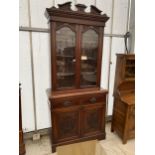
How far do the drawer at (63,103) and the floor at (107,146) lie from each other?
755mm

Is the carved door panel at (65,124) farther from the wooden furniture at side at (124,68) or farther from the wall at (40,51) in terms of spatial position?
the wooden furniture at side at (124,68)

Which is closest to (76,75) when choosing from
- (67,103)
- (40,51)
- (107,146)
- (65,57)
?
(65,57)

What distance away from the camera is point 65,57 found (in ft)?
7.14

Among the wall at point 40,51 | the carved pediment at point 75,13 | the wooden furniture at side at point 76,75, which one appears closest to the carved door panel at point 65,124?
the wooden furniture at side at point 76,75

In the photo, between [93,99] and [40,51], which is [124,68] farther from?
[40,51]

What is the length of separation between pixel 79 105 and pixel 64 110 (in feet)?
0.78

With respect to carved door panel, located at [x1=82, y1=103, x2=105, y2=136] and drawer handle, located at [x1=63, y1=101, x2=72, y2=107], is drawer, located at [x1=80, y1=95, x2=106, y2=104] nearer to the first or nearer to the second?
carved door panel, located at [x1=82, y1=103, x2=105, y2=136]

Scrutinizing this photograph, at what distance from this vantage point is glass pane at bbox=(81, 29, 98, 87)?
2.22 m

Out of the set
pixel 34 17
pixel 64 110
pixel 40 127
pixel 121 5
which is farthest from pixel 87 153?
pixel 121 5

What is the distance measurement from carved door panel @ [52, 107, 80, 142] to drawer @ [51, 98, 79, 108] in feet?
0.20

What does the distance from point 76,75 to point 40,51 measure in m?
0.69

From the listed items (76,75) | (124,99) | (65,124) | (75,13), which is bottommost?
(65,124)
